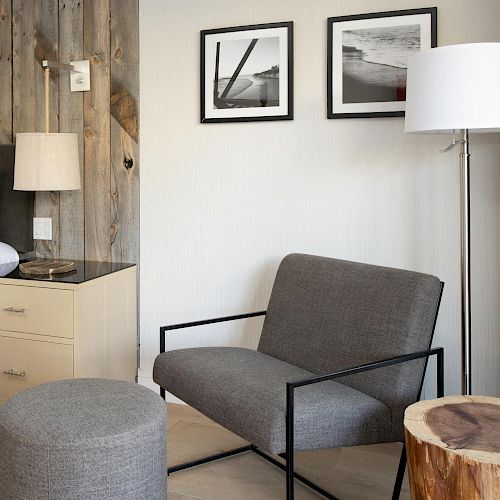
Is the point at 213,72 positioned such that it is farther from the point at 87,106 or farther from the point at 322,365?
the point at 322,365

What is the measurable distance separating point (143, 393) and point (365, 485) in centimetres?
94

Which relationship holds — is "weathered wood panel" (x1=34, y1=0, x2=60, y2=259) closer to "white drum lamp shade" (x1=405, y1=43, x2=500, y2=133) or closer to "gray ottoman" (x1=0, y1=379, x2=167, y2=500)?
"gray ottoman" (x1=0, y1=379, x2=167, y2=500)

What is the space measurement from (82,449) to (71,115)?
2077 mm

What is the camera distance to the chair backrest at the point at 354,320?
88.6 inches

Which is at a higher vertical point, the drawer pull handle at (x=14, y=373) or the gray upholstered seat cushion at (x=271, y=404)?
the gray upholstered seat cushion at (x=271, y=404)

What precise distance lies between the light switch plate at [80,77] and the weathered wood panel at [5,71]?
0.37 metres

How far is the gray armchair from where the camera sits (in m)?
2.03

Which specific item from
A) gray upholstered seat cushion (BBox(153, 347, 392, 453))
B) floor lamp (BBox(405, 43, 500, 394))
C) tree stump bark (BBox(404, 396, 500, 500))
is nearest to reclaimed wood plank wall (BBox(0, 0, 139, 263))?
gray upholstered seat cushion (BBox(153, 347, 392, 453))

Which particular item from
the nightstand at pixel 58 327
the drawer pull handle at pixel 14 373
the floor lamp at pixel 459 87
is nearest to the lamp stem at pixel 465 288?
the floor lamp at pixel 459 87

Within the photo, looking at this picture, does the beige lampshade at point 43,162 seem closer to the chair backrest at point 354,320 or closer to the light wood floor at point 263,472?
the chair backrest at point 354,320

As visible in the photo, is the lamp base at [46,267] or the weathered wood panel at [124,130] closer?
the lamp base at [46,267]

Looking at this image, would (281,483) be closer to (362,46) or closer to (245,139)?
(245,139)

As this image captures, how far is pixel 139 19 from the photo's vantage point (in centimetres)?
322

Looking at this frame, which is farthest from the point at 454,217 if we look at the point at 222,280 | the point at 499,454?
the point at 499,454
